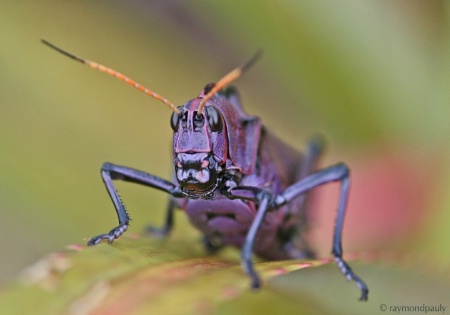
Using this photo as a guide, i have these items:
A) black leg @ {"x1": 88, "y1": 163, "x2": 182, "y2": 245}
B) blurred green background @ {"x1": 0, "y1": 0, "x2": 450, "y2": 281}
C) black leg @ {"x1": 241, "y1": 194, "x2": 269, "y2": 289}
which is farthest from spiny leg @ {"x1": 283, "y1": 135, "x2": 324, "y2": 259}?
black leg @ {"x1": 88, "y1": 163, "x2": 182, "y2": 245}

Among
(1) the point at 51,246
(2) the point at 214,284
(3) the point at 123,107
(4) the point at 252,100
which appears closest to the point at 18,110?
(3) the point at 123,107

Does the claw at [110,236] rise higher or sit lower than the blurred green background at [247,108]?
lower

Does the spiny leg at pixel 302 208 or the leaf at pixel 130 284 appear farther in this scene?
the spiny leg at pixel 302 208

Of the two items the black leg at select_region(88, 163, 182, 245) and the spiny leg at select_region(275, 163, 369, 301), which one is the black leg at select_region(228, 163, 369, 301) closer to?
the spiny leg at select_region(275, 163, 369, 301)

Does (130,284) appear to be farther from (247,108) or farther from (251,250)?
(247,108)

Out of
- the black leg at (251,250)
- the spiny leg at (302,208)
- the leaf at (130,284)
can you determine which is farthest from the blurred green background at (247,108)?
the leaf at (130,284)

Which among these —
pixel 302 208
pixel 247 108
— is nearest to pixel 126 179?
pixel 302 208

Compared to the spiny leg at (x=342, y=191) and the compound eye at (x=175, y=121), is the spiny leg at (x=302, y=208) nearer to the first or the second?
the spiny leg at (x=342, y=191)

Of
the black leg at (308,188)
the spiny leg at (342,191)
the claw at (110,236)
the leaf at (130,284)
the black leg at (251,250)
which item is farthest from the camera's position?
the spiny leg at (342,191)
